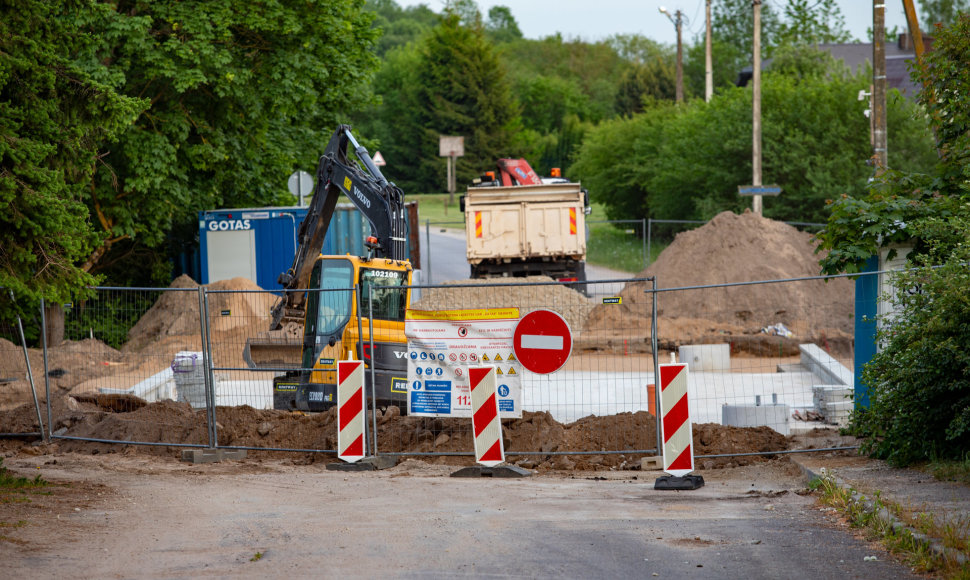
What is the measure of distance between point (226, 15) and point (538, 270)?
32.3 ft

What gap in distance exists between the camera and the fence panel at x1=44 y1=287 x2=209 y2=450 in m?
12.4

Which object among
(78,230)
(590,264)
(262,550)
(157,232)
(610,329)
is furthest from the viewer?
(590,264)

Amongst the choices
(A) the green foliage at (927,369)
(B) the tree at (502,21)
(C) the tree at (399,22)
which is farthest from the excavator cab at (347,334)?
(B) the tree at (502,21)

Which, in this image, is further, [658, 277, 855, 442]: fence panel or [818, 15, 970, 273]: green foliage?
[658, 277, 855, 442]: fence panel

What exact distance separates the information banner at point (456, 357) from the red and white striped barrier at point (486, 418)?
0.30m

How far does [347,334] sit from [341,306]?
39 cm

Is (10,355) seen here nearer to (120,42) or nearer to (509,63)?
(120,42)

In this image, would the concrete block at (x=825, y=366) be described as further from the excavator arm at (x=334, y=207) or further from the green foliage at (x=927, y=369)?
the excavator arm at (x=334, y=207)

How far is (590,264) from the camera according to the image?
36531 mm

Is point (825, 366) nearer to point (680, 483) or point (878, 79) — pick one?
point (680, 483)

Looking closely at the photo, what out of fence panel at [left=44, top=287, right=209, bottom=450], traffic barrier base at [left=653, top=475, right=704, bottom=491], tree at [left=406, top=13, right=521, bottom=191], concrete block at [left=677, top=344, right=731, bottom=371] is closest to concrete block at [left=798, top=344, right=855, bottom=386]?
concrete block at [left=677, top=344, right=731, bottom=371]

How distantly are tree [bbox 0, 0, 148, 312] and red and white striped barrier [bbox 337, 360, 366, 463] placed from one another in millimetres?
2815

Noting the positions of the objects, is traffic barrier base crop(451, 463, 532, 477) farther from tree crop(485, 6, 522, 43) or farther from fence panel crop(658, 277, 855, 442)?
tree crop(485, 6, 522, 43)

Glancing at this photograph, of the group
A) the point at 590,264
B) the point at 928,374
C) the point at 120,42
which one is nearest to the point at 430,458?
the point at 928,374
